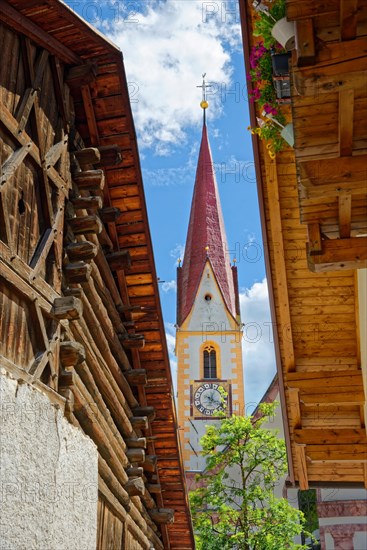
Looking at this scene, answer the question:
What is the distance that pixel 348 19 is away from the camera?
136 inches

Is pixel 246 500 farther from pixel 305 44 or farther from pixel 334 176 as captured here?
pixel 305 44

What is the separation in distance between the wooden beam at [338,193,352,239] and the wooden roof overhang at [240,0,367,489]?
4.58 feet

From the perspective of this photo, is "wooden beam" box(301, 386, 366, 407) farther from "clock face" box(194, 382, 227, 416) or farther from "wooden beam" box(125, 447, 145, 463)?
"clock face" box(194, 382, 227, 416)

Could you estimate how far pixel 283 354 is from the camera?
24.3 ft

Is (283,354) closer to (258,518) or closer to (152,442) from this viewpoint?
(152,442)

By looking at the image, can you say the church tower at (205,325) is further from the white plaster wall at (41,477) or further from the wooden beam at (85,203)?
the white plaster wall at (41,477)

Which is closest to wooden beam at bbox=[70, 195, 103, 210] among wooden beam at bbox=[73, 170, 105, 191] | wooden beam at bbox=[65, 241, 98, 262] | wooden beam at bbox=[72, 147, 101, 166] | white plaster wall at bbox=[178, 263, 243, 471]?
wooden beam at bbox=[73, 170, 105, 191]

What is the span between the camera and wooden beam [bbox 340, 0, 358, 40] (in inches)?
133

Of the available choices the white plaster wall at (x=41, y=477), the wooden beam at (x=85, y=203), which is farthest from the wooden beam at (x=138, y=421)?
the wooden beam at (x=85, y=203)

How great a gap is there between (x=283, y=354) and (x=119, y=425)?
72.6 inches

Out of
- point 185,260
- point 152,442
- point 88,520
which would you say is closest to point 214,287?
point 185,260

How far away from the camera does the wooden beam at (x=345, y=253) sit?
185 inches

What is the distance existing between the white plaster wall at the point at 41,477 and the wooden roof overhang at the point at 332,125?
6.62 feet

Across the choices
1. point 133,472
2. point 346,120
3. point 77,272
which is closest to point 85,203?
point 77,272
